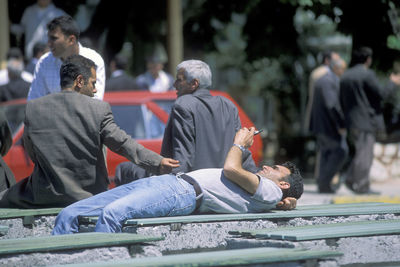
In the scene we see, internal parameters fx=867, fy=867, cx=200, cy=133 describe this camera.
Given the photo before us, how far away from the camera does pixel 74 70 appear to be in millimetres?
6230

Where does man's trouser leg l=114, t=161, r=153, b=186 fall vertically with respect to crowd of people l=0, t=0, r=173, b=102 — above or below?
below

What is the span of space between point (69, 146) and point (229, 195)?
1.20 metres

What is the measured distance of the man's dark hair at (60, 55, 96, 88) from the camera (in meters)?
6.19

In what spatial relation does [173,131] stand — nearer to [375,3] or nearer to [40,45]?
[40,45]

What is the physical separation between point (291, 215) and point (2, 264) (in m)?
2.16

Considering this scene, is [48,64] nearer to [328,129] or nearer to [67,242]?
[67,242]

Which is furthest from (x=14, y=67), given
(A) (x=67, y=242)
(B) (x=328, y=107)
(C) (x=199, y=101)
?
(A) (x=67, y=242)

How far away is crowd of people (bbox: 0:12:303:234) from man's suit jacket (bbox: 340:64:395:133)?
5311 millimetres

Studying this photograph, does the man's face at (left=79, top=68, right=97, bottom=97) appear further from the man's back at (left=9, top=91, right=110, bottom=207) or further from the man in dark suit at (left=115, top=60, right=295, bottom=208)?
the man in dark suit at (left=115, top=60, right=295, bottom=208)

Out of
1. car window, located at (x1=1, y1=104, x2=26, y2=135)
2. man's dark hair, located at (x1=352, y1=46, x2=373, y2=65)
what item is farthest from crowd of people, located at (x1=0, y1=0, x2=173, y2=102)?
man's dark hair, located at (x1=352, y1=46, x2=373, y2=65)

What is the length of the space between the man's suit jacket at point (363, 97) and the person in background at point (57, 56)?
539 centimetres

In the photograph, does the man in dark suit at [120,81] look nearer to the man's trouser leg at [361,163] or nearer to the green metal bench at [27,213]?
the man's trouser leg at [361,163]

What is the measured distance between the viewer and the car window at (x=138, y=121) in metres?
9.50

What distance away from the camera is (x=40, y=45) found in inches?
460
